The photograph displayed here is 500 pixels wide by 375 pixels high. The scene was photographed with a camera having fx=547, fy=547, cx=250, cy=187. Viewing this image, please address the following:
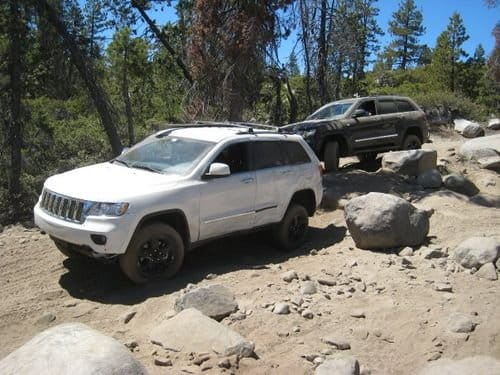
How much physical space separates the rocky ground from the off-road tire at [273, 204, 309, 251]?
0.60 feet

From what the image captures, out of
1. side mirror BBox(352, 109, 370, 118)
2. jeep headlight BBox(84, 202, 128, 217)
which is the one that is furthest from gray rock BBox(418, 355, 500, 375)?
side mirror BBox(352, 109, 370, 118)

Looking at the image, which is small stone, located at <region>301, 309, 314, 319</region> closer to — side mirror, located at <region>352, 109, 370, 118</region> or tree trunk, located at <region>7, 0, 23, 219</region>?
tree trunk, located at <region>7, 0, 23, 219</region>

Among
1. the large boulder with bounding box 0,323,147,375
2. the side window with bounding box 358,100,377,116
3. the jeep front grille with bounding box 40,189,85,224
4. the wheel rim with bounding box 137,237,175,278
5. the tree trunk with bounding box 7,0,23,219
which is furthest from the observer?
the side window with bounding box 358,100,377,116

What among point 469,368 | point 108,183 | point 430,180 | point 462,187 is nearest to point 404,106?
point 430,180

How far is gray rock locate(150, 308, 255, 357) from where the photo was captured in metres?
4.73

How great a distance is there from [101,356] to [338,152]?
32.1 feet

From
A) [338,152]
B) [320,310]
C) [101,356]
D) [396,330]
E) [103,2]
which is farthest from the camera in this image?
[103,2]

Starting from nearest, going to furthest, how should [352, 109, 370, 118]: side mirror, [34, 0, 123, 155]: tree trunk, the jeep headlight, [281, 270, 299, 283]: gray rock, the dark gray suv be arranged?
the jeep headlight
[281, 270, 299, 283]: gray rock
[34, 0, 123, 155]: tree trunk
the dark gray suv
[352, 109, 370, 118]: side mirror

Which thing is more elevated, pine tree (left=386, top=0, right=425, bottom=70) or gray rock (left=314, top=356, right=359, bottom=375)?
pine tree (left=386, top=0, right=425, bottom=70)

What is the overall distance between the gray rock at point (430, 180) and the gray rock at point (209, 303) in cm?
682

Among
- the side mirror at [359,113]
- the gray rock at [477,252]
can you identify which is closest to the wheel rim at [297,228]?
the gray rock at [477,252]

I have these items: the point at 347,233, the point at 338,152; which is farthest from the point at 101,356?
the point at 338,152

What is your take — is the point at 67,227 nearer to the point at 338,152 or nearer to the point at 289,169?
the point at 289,169

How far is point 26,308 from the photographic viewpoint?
229 inches
